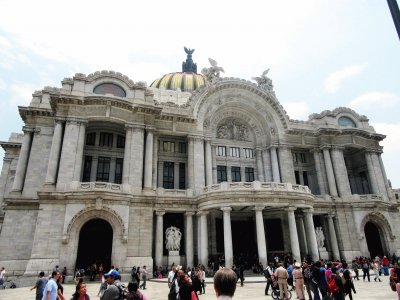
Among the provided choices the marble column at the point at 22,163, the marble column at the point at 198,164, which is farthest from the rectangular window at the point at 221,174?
the marble column at the point at 22,163

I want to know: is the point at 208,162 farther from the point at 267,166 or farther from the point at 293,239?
the point at 293,239

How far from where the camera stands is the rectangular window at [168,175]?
111 ft

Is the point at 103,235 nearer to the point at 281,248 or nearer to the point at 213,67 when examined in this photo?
the point at 281,248

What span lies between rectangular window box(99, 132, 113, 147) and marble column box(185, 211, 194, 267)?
1223 centimetres

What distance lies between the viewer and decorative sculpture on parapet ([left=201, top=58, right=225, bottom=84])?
36.2 metres

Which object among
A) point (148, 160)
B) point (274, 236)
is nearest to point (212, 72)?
point (148, 160)

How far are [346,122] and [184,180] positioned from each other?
25.2 meters

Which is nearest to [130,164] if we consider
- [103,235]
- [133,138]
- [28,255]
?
[133,138]

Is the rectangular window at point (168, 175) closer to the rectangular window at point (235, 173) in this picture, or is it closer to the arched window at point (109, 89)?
the rectangular window at point (235, 173)

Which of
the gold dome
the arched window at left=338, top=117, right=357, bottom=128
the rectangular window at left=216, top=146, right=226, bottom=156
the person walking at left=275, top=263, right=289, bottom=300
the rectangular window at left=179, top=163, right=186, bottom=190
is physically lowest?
the person walking at left=275, top=263, right=289, bottom=300

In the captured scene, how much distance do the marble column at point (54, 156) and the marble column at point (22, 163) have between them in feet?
15.7

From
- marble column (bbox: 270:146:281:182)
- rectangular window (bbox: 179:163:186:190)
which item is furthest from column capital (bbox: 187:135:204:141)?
marble column (bbox: 270:146:281:182)

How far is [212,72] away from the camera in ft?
120

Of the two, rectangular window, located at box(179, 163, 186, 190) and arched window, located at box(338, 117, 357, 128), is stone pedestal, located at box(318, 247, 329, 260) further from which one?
arched window, located at box(338, 117, 357, 128)
